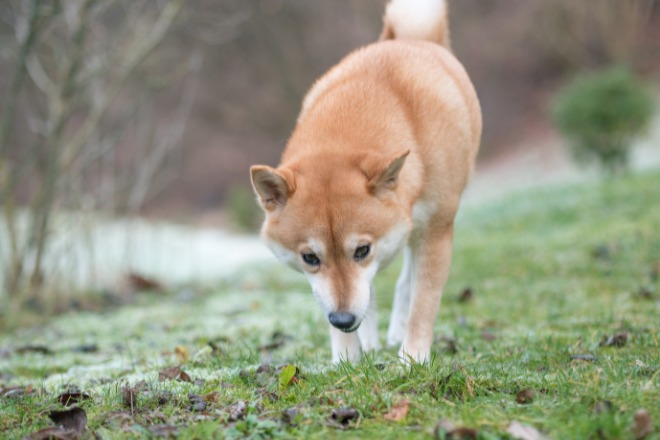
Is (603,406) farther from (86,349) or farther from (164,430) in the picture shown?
(86,349)

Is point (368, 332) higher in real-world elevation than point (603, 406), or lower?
higher

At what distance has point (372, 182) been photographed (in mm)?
3643

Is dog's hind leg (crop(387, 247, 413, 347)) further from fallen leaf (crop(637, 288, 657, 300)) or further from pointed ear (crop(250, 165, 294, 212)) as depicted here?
fallen leaf (crop(637, 288, 657, 300))

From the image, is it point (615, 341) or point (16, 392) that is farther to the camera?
point (615, 341)

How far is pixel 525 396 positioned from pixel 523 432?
0.40 m

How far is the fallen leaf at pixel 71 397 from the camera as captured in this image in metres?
3.27

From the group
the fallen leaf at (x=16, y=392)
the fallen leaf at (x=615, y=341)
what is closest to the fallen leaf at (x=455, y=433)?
the fallen leaf at (x=615, y=341)

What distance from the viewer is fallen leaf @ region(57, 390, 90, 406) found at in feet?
10.7

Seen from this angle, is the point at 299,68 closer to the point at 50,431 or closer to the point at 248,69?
the point at 248,69

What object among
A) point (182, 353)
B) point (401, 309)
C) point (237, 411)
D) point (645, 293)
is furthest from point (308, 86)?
point (237, 411)

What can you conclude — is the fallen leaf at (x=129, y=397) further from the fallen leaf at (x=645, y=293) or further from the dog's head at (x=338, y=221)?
the fallen leaf at (x=645, y=293)

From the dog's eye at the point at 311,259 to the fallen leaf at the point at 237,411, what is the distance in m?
0.87

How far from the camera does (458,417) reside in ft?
8.80

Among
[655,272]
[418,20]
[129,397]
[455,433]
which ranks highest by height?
[418,20]
